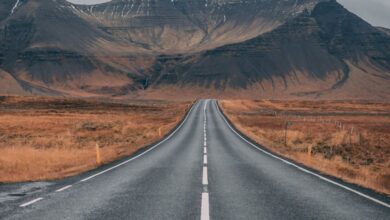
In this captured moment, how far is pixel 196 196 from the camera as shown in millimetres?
12219

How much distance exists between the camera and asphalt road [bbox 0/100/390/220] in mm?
10195

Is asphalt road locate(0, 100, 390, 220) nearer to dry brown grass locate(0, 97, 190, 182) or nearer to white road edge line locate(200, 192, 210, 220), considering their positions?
white road edge line locate(200, 192, 210, 220)

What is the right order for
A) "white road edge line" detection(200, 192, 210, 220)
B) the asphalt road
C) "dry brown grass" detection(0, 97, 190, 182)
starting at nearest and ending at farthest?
1. "white road edge line" detection(200, 192, 210, 220)
2. the asphalt road
3. "dry brown grass" detection(0, 97, 190, 182)

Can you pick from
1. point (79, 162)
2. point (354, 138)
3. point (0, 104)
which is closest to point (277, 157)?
point (79, 162)

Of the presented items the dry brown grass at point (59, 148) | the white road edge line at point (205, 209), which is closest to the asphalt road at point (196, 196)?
the white road edge line at point (205, 209)

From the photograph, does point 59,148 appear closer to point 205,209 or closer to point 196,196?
point 196,196

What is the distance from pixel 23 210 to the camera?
10.6 m

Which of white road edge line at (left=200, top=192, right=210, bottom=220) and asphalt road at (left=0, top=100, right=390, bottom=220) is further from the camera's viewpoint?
asphalt road at (left=0, top=100, right=390, bottom=220)

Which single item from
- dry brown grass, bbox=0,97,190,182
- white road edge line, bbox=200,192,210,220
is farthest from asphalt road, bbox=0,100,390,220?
dry brown grass, bbox=0,97,190,182

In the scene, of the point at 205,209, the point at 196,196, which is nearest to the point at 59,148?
the point at 196,196

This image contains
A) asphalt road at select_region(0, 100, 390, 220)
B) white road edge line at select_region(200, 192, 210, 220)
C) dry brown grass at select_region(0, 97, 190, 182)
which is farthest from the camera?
dry brown grass at select_region(0, 97, 190, 182)

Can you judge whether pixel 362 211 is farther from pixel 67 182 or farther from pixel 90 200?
pixel 67 182

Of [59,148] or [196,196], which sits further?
[59,148]

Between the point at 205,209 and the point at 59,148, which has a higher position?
the point at 205,209
